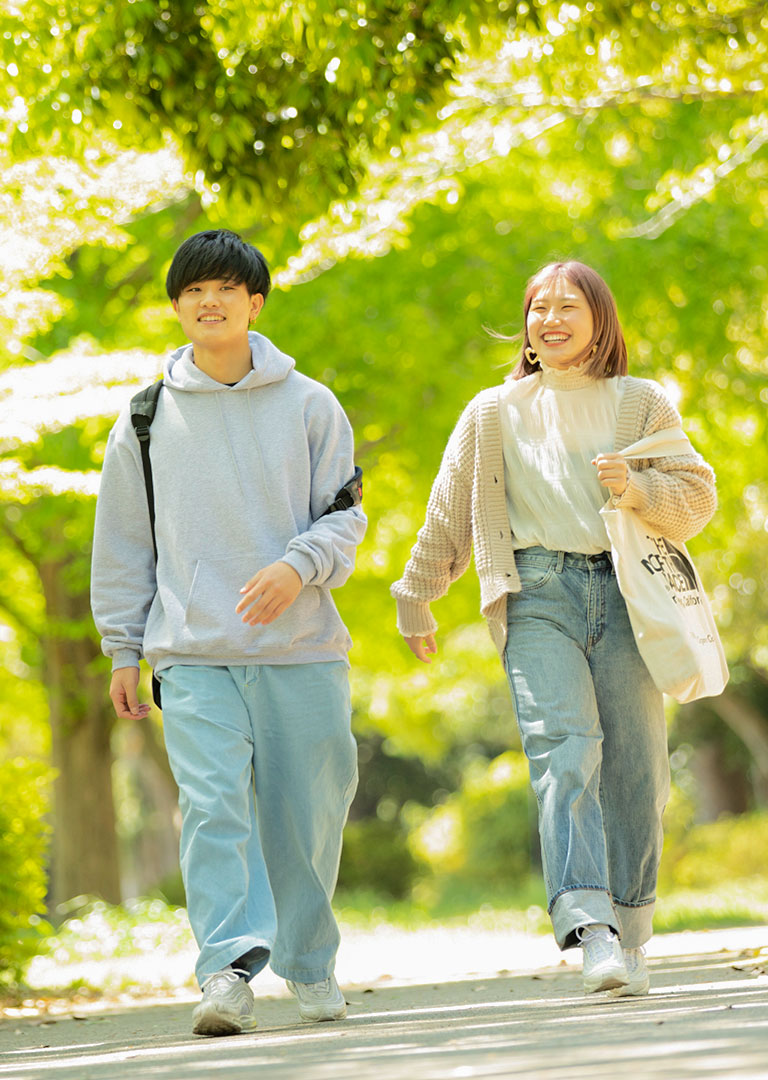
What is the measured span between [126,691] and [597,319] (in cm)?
173

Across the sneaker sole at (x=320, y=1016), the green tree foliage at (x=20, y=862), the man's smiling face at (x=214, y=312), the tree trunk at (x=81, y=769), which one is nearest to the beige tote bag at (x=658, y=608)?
the man's smiling face at (x=214, y=312)

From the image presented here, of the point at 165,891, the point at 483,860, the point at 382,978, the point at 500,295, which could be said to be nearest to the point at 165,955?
the point at 382,978

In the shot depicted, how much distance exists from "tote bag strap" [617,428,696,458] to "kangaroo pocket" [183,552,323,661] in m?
0.98

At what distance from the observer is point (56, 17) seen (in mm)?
6156

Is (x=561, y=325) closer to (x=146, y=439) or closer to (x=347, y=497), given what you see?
(x=347, y=497)

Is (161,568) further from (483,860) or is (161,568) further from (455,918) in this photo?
(483,860)

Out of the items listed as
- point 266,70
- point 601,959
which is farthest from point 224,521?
point 266,70

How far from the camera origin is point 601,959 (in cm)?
406

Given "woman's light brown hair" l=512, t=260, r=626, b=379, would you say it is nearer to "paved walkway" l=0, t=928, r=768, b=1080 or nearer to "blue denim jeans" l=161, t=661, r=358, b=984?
"blue denim jeans" l=161, t=661, r=358, b=984

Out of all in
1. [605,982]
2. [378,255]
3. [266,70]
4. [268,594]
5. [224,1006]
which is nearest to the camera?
[224,1006]

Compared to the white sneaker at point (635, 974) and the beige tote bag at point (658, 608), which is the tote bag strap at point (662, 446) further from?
the white sneaker at point (635, 974)

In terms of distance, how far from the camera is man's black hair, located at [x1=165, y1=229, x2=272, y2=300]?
4516mm

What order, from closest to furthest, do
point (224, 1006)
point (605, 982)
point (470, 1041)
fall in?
point (470, 1041), point (224, 1006), point (605, 982)

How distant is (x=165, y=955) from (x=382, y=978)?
9.25ft
